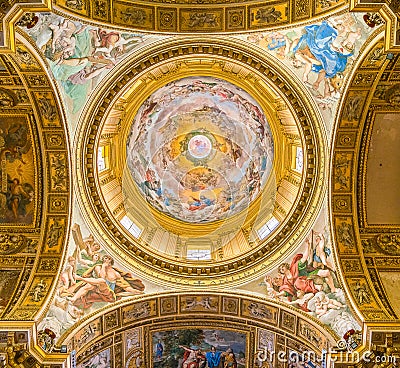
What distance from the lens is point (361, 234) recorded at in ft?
68.0

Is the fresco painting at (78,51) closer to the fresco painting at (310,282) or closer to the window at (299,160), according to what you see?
the window at (299,160)

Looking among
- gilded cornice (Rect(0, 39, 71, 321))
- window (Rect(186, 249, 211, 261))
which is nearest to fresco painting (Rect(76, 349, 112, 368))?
gilded cornice (Rect(0, 39, 71, 321))

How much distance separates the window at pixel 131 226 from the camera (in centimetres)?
2189

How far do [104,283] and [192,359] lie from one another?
4.41 m

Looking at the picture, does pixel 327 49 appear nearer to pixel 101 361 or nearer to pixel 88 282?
pixel 88 282

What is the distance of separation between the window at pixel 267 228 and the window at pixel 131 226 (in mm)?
4378

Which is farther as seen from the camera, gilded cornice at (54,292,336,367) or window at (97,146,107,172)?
window at (97,146,107,172)

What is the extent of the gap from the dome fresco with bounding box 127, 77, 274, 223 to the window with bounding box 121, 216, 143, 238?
70.7 inches

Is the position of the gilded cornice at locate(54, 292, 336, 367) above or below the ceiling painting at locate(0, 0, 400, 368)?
below

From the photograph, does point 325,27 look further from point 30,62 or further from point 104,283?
point 104,283

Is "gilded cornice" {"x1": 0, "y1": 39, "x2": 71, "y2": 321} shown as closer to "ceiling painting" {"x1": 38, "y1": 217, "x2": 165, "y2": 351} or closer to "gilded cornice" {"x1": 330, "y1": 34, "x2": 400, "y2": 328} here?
"ceiling painting" {"x1": 38, "y1": 217, "x2": 165, "y2": 351}

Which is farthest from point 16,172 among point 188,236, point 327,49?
point 327,49

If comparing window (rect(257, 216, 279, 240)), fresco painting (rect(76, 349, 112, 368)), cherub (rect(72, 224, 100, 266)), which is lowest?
fresco painting (rect(76, 349, 112, 368))

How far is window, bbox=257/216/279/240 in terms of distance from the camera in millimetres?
21547
